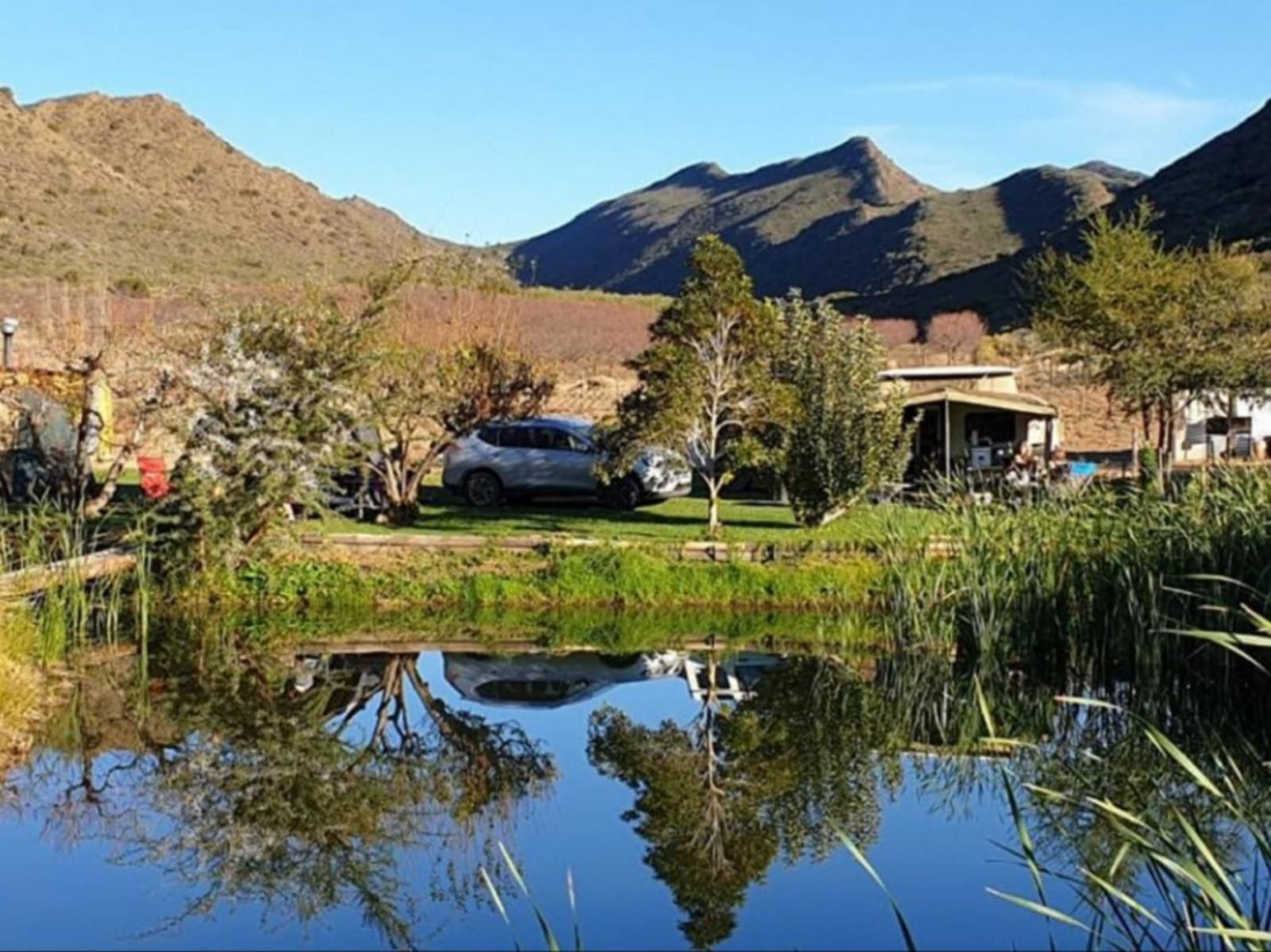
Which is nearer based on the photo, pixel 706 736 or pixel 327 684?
pixel 706 736

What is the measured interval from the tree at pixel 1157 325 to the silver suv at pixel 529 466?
939cm

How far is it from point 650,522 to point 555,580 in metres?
3.58

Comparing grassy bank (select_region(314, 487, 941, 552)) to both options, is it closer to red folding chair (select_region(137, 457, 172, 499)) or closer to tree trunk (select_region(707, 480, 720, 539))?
tree trunk (select_region(707, 480, 720, 539))

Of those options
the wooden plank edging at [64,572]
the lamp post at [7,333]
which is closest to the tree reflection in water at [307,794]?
the wooden plank edging at [64,572]

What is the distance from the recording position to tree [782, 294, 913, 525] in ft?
58.6

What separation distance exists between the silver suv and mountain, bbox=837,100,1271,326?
31.4 meters

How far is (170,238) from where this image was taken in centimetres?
5028

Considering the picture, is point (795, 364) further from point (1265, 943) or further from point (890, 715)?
point (1265, 943)

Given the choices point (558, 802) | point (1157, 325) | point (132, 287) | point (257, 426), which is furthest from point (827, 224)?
point (558, 802)

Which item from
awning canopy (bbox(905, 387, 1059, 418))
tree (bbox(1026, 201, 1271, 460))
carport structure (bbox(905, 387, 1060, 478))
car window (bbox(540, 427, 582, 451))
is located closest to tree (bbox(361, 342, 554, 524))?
car window (bbox(540, 427, 582, 451))

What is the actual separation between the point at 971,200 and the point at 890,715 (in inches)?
3030

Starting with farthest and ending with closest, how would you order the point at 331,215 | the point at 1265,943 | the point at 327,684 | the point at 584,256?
1. the point at 584,256
2. the point at 331,215
3. the point at 327,684
4. the point at 1265,943

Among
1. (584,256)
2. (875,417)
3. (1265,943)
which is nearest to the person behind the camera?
(1265,943)

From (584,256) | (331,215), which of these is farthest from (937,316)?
(584,256)
